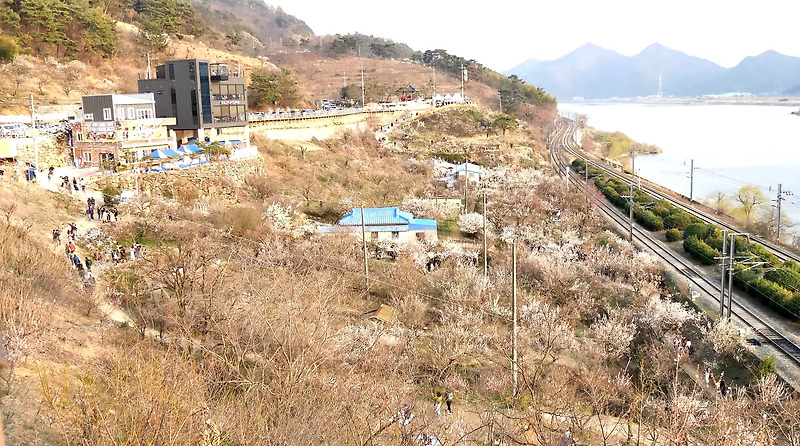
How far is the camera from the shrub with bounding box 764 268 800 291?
20562 mm

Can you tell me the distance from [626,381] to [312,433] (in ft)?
30.2

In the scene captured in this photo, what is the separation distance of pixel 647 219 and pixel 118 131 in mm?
25649

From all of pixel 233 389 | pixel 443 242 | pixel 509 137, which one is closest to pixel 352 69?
pixel 509 137

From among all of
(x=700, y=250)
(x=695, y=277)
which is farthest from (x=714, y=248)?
(x=695, y=277)

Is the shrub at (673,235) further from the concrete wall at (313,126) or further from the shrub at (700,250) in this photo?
the concrete wall at (313,126)

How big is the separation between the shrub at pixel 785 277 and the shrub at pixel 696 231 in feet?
20.7

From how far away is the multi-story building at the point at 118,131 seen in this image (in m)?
28.5

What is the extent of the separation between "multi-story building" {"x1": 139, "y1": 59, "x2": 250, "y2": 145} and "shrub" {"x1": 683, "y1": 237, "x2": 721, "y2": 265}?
73.8 ft

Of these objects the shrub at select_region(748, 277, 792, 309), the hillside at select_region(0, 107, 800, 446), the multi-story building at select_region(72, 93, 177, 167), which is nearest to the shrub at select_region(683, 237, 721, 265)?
the hillside at select_region(0, 107, 800, 446)

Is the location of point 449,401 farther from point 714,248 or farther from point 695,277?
point 714,248

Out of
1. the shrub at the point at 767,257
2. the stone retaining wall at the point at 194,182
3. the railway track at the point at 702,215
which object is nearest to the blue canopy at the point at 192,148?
the stone retaining wall at the point at 194,182

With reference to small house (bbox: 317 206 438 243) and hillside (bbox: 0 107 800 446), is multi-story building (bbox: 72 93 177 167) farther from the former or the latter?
small house (bbox: 317 206 438 243)

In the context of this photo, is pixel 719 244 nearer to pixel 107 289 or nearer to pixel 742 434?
pixel 742 434

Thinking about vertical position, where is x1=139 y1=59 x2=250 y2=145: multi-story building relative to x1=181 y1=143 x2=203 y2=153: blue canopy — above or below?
above
